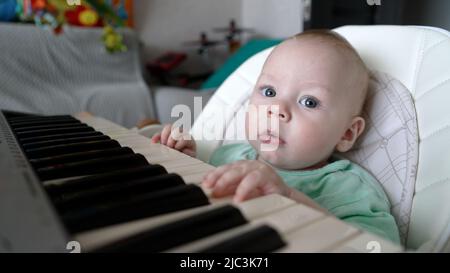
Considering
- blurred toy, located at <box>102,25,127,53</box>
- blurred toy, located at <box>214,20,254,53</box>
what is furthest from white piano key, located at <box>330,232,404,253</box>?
blurred toy, located at <box>214,20,254,53</box>

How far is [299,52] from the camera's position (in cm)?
72

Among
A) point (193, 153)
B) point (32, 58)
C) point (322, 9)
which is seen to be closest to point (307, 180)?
point (193, 153)

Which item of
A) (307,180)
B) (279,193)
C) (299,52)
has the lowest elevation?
(307,180)

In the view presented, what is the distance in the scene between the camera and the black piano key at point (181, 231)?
302 millimetres

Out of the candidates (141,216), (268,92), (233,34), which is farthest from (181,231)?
(233,34)

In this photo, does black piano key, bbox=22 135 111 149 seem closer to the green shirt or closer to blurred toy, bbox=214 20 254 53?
the green shirt

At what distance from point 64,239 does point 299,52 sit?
570 millimetres

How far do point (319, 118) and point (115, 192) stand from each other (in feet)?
1.45

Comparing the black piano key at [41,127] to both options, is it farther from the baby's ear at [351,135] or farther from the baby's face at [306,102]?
the baby's ear at [351,135]

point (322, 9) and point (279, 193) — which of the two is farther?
point (322, 9)

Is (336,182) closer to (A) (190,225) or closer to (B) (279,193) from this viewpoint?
(B) (279,193)

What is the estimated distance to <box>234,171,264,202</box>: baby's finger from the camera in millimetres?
402

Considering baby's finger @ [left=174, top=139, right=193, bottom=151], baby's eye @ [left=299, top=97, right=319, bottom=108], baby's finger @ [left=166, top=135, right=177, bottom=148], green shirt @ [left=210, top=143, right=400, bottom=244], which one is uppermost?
baby's eye @ [left=299, top=97, right=319, bottom=108]

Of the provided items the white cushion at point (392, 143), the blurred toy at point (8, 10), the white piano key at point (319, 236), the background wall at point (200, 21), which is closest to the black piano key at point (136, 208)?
the white piano key at point (319, 236)
